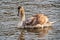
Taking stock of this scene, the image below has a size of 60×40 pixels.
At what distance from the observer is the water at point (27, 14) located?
3064 millimetres

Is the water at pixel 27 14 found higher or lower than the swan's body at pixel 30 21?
lower

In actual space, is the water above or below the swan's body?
below

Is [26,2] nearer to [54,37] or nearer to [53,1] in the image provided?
[53,1]

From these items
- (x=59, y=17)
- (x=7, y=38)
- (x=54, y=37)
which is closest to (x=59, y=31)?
(x=54, y=37)

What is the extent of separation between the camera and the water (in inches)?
121

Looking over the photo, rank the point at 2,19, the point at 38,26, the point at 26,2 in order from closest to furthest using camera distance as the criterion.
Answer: the point at 38,26
the point at 2,19
the point at 26,2

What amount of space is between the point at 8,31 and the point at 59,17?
0.83m

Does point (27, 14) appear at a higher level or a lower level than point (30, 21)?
lower

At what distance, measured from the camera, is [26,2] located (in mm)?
4109

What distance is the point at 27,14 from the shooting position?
3646mm

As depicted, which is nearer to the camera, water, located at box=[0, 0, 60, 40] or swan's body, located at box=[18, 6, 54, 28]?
swan's body, located at box=[18, 6, 54, 28]

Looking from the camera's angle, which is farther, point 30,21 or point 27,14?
point 27,14

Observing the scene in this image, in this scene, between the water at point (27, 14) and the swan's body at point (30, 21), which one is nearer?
the swan's body at point (30, 21)

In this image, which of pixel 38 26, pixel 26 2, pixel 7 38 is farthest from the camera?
pixel 26 2
